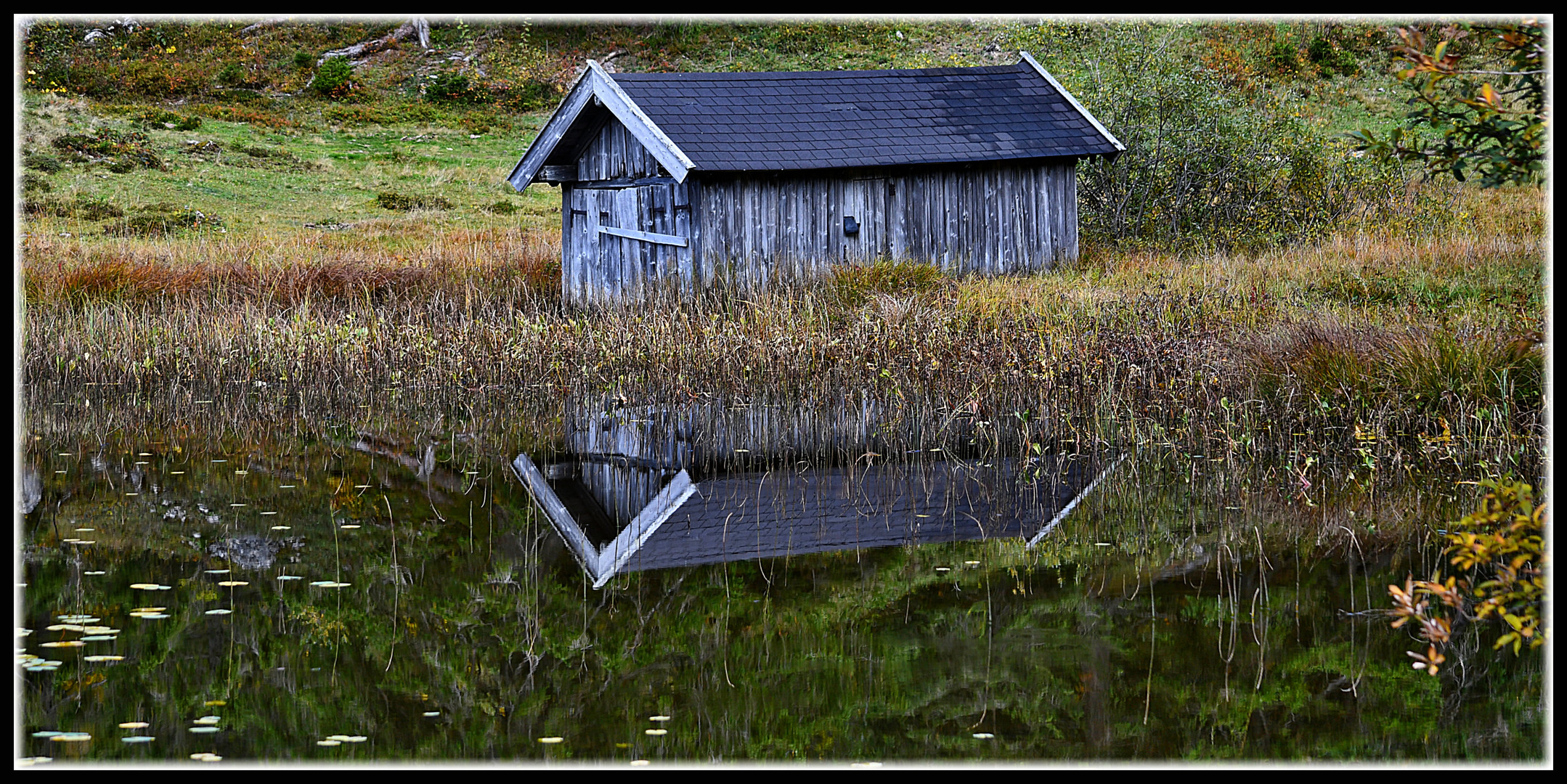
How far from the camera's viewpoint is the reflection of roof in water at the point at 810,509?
7.05m

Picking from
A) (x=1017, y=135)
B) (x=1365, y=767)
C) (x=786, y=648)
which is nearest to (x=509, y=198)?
(x=1017, y=135)

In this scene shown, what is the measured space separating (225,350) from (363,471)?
327cm

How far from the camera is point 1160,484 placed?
324 inches

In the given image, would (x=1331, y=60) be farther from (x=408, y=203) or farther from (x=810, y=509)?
(x=810, y=509)

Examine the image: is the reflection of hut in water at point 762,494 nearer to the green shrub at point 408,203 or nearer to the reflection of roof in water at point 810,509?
the reflection of roof in water at point 810,509

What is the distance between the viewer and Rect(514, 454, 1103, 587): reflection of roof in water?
278 inches

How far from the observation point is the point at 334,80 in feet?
107

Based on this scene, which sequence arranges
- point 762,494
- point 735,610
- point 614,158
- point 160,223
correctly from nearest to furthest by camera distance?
point 735,610 → point 762,494 → point 614,158 → point 160,223

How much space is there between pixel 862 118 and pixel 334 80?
20995mm

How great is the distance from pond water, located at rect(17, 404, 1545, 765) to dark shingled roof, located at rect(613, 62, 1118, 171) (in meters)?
5.81

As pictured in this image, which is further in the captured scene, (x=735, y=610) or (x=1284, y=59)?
(x=1284, y=59)

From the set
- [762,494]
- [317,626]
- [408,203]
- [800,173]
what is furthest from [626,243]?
[317,626]

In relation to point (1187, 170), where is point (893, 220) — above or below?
below

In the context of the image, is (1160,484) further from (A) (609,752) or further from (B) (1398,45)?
(A) (609,752)
